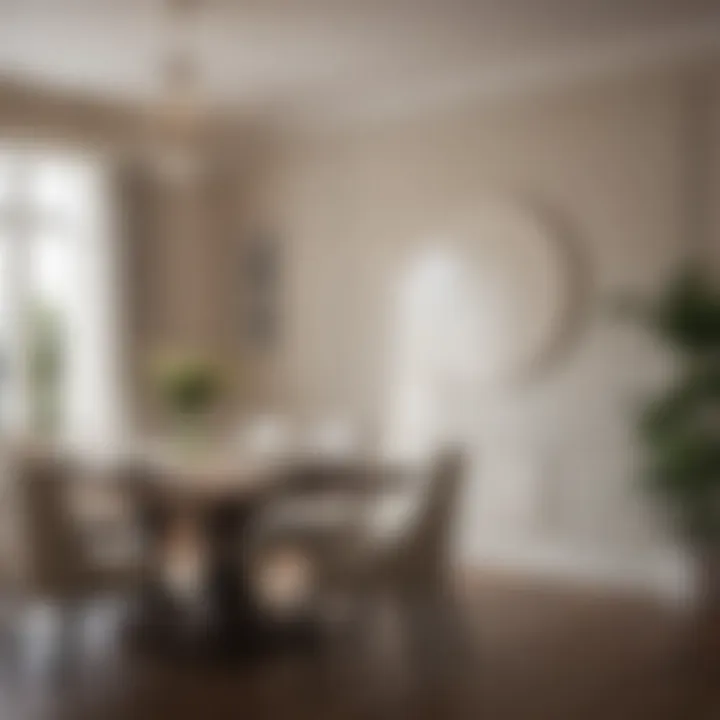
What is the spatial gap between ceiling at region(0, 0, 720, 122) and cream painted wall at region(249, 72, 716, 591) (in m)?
0.21

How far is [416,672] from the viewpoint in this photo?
3.84 metres

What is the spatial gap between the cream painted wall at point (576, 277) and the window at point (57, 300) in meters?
1.23

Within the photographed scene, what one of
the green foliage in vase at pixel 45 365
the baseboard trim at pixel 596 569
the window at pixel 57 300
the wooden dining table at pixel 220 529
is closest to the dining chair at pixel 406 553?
the wooden dining table at pixel 220 529

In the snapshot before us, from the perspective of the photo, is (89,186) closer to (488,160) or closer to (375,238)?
(375,238)

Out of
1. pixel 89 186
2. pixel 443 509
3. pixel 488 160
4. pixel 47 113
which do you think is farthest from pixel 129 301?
pixel 443 509

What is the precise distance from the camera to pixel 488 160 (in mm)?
5539

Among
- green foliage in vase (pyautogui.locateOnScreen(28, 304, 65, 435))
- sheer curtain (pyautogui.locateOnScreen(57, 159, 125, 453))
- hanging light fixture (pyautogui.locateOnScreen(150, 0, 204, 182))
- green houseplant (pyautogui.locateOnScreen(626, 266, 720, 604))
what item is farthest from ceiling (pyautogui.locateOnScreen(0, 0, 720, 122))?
green foliage in vase (pyautogui.locateOnScreen(28, 304, 65, 435))

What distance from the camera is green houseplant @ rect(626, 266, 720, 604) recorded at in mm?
4406

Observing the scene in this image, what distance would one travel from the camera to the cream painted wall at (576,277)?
5051mm

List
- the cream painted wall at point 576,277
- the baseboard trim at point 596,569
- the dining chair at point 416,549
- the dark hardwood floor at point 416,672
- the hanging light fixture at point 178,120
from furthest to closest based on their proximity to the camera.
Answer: the cream painted wall at point 576,277 → the baseboard trim at point 596,569 → the hanging light fixture at point 178,120 → the dining chair at point 416,549 → the dark hardwood floor at point 416,672

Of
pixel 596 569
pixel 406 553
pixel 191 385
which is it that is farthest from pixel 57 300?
pixel 596 569

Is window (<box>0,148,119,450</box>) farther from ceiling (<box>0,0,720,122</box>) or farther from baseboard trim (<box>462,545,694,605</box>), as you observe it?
baseboard trim (<box>462,545,694,605</box>)

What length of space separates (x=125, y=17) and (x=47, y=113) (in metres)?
1.56

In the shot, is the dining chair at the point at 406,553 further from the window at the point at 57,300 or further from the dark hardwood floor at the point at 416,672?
the window at the point at 57,300
